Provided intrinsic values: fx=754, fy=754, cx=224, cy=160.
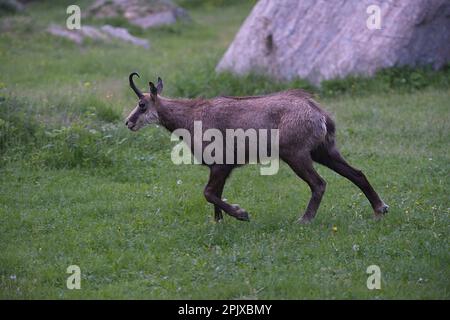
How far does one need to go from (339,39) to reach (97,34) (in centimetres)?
821

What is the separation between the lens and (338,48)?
14891 mm

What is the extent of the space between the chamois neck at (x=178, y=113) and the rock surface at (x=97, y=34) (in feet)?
38.3

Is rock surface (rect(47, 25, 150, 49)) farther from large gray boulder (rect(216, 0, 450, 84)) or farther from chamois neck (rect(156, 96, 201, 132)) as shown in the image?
chamois neck (rect(156, 96, 201, 132))

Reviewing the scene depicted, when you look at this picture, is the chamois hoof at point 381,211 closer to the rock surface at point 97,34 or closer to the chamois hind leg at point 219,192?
the chamois hind leg at point 219,192

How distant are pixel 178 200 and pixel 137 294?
2.68 m

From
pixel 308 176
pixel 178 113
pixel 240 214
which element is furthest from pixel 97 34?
pixel 308 176

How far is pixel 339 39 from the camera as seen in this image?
1488 centimetres

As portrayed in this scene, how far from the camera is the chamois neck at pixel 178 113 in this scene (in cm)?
888

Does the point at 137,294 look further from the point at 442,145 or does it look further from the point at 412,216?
the point at 442,145

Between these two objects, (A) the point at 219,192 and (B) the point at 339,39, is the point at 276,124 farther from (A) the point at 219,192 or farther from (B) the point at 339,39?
(B) the point at 339,39

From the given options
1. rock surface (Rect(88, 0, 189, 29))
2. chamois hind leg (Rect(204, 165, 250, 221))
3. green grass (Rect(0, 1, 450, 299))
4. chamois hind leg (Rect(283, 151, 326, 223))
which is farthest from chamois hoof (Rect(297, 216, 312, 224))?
rock surface (Rect(88, 0, 189, 29))

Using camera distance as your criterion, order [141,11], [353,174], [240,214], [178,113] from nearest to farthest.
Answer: [240,214] < [353,174] < [178,113] < [141,11]
